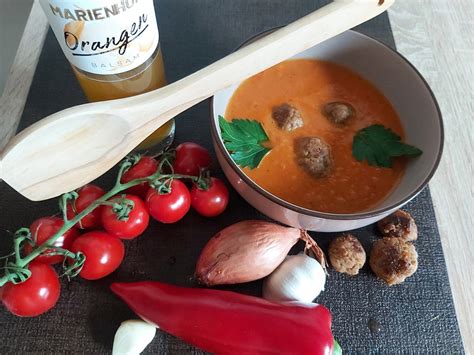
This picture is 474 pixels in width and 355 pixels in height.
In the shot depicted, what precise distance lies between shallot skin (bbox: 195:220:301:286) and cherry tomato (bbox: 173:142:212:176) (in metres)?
0.17

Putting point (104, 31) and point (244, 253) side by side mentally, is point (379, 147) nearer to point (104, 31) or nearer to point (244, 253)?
point (244, 253)

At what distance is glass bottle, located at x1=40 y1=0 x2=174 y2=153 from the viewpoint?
2.49 ft

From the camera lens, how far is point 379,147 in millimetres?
1029

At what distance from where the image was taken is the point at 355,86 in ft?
3.76

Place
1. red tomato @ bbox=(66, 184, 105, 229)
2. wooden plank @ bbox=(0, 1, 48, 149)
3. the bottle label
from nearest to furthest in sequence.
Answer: the bottle label < red tomato @ bbox=(66, 184, 105, 229) < wooden plank @ bbox=(0, 1, 48, 149)

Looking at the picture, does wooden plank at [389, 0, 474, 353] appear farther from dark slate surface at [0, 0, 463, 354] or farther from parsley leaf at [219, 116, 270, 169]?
parsley leaf at [219, 116, 270, 169]

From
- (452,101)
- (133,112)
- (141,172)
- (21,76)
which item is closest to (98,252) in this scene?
(141,172)

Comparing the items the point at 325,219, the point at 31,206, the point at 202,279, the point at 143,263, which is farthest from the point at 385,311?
the point at 31,206

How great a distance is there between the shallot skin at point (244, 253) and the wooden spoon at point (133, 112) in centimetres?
27

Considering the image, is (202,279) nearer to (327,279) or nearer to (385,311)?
(327,279)

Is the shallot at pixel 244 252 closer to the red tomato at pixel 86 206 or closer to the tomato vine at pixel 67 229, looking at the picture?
the tomato vine at pixel 67 229

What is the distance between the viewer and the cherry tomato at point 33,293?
844 millimetres

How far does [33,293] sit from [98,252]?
0.44ft

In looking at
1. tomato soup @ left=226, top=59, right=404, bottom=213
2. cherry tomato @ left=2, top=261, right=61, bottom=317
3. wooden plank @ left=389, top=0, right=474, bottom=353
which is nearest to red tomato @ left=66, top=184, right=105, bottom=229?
cherry tomato @ left=2, top=261, right=61, bottom=317
